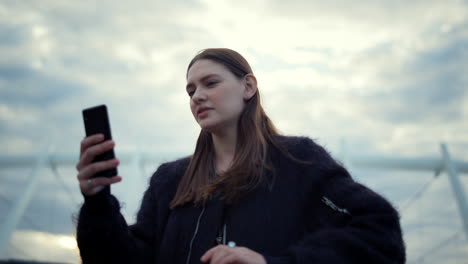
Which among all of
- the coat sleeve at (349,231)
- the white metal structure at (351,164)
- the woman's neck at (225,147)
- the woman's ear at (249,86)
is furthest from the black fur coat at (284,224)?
the white metal structure at (351,164)

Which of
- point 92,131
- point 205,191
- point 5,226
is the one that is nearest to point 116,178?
point 92,131

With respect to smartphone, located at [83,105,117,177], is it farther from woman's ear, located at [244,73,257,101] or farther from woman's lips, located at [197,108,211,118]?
woman's ear, located at [244,73,257,101]

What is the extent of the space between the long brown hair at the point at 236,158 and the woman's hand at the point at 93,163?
1.68 ft

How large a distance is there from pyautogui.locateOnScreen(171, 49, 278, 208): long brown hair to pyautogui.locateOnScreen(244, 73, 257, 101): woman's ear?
3 centimetres

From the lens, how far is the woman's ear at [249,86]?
2.21 meters

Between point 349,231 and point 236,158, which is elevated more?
point 236,158

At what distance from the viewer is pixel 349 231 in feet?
4.80

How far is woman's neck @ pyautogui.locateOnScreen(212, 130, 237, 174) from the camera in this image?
2131 mm

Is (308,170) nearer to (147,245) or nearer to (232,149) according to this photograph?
(232,149)

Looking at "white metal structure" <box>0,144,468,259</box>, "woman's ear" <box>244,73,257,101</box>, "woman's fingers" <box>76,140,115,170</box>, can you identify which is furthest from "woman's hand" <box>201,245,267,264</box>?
"white metal structure" <box>0,144,468,259</box>

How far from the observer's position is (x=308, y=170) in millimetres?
1828

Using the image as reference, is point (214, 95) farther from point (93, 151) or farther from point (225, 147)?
point (93, 151)

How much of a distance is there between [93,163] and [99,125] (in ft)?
0.59

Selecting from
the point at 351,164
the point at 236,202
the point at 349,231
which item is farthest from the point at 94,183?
the point at 351,164
